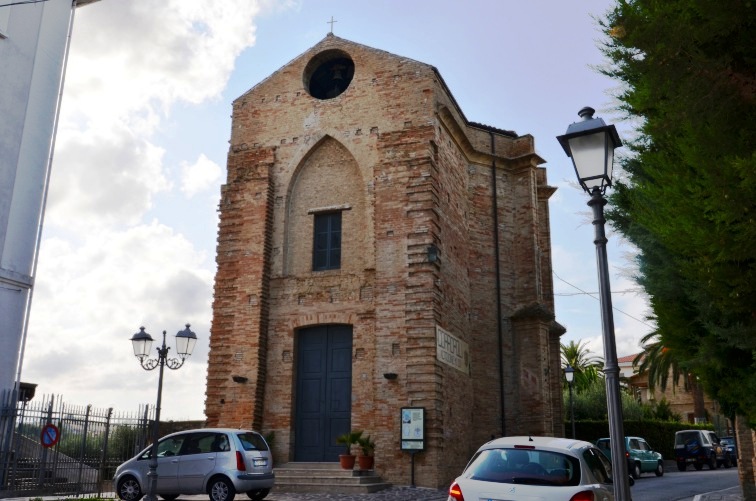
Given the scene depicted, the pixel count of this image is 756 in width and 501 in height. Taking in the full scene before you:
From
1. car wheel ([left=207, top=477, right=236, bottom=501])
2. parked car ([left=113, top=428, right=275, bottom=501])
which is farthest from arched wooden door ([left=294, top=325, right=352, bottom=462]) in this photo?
car wheel ([left=207, top=477, right=236, bottom=501])

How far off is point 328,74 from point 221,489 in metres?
12.7

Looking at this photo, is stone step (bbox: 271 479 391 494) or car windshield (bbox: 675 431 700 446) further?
car windshield (bbox: 675 431 700 446)

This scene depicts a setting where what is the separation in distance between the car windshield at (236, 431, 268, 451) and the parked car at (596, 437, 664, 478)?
13137 mm

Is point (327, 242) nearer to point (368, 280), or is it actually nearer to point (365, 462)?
point (368, 280)

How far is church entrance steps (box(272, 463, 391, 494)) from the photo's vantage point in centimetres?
1524

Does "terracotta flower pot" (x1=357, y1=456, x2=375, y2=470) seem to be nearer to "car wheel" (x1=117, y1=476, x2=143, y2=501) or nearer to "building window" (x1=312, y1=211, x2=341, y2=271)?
"car wheel" (x1=117, y1=476, x2=143, y2=501)

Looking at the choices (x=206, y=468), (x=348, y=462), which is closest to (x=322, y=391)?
(x=348, y=462)

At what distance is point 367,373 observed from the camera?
17.4 meters

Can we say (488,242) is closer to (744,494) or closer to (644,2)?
(744,494)

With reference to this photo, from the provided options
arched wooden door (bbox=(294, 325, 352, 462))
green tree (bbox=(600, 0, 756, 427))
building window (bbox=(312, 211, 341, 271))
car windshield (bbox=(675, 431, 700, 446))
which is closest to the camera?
green tree (bbox=(600, 0, 756, 427))

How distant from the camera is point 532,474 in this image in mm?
6793

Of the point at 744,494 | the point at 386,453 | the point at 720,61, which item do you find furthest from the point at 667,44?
the point at 386,453

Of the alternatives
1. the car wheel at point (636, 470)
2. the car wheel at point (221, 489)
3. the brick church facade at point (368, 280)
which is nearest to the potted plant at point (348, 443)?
the brick church facade at point (368, 280)

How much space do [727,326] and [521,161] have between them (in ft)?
53.3
